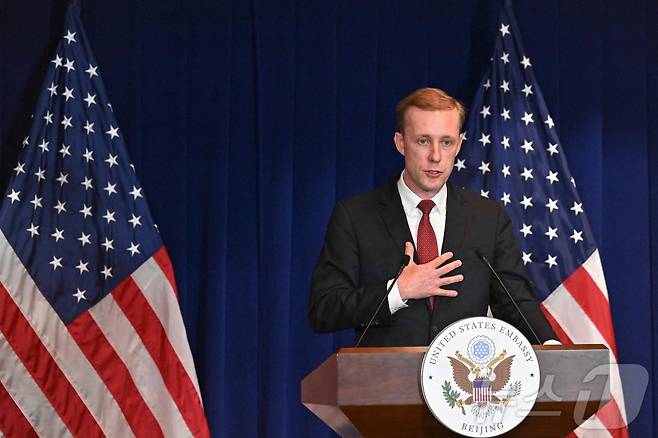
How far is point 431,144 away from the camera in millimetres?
2943

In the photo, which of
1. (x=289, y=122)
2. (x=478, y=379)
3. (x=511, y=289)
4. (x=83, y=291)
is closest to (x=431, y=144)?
(x=511, y=289)

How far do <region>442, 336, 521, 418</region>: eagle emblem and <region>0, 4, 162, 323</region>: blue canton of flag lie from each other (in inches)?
110

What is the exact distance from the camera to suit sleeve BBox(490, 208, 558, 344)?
2.85m

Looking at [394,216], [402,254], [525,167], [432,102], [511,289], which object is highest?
[432,102]

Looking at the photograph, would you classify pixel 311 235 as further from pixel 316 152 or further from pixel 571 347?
pixel 571 347

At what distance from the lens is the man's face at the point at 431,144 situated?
295 cm

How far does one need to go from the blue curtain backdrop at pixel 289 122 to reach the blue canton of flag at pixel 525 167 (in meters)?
0.20

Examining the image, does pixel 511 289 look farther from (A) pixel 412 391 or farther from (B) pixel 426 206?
(A) pixel 412 391

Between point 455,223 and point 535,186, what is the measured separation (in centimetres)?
187

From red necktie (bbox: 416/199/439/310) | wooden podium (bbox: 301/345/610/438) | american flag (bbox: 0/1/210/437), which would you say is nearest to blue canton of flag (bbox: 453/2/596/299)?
american flag (bbox: 0/1/210/437)

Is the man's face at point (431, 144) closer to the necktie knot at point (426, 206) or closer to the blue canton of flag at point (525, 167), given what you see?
the necktie knot at point (426, 206)

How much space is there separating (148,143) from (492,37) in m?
1.83

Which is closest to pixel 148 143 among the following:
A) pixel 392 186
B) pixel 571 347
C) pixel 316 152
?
pixel 316 152

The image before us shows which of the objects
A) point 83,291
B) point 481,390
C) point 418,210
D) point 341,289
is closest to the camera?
point 481,390
